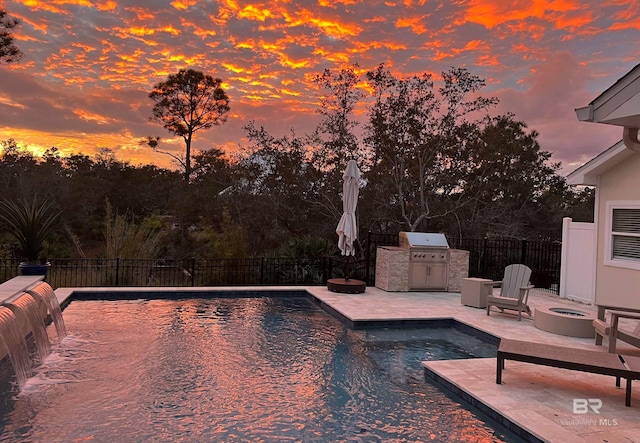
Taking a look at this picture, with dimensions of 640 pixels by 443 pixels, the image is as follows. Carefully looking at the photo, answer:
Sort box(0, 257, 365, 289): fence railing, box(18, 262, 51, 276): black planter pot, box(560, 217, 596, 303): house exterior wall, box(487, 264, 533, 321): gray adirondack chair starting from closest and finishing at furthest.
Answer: box(487, 264, 533, 321): gray adirondack chair
box(18, 262, 51, 276): black planter pot
box(560, 217, 596, 303): house exterior wall
box(0, 257, 365, 289): fence railing

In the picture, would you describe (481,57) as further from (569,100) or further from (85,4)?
(85,4)

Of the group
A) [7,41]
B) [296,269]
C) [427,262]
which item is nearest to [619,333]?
[427,262]

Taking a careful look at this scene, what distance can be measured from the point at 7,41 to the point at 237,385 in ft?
44.6

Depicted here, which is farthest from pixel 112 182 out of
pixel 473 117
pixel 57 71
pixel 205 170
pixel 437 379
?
pixel 437 379

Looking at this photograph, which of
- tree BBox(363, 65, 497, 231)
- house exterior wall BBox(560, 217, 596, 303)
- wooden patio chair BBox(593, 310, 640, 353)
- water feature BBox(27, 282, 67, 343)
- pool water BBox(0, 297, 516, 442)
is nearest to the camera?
pool water BBox(0, 297, 516, 442)

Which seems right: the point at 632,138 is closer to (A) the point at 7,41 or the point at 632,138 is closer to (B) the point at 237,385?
(B) the point at 237,385

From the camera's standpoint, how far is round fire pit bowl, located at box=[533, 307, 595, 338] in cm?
688

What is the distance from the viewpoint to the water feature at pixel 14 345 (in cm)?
488

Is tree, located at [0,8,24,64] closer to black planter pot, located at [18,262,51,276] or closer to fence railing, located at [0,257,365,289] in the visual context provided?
fence railing, located at [0,257,365,289]

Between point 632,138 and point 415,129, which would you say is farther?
point 415,129

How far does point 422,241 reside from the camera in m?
10.7

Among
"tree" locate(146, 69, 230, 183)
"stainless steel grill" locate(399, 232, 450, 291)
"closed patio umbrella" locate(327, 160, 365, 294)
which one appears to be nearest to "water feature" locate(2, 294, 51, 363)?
"closed patio umbrella" locate(327, 160, 365, 294)

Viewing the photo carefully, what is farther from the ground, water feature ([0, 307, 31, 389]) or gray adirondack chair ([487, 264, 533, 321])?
gray adirondack chair ([487, 264, 533, 321])

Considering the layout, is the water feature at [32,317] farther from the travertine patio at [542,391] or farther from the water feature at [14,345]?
the travertine patio at [542,391]
